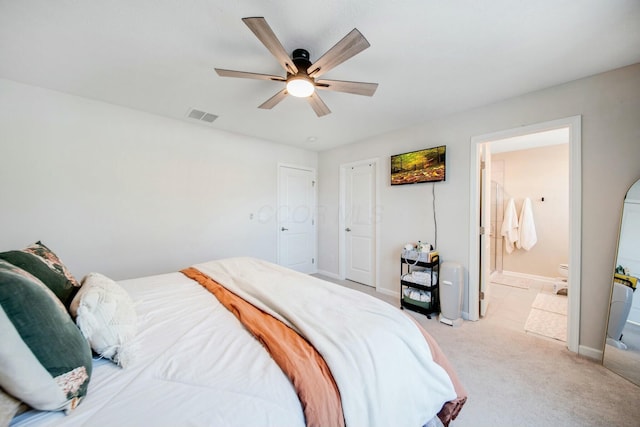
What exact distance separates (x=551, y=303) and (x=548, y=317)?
2.03 feet

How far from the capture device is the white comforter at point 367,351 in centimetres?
90

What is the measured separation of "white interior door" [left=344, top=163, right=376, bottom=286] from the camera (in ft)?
12.7

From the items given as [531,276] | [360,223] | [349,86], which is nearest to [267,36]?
[349,86]

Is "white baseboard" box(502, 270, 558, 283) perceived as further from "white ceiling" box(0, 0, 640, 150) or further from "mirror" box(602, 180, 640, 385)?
"white ceiling" box(0, 0, 640, 150)

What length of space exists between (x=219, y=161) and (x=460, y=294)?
12.0ft

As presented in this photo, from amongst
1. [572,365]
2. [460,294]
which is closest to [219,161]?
[460,294]

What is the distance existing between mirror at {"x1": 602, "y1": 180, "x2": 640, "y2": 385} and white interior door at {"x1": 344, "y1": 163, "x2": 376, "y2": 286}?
248 cm

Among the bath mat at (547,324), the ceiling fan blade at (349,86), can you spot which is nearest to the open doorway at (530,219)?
the bath mat at (547,324)

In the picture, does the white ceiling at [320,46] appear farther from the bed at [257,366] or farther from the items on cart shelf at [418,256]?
the items on cart shelf at [418,256]

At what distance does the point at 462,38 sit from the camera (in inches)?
63.9

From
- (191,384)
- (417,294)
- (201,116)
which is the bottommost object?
(417,294)

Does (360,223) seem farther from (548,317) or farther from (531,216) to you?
(531,216)

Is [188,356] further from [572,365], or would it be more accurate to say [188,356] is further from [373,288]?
[373,288]

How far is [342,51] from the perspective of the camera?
1.41 m
